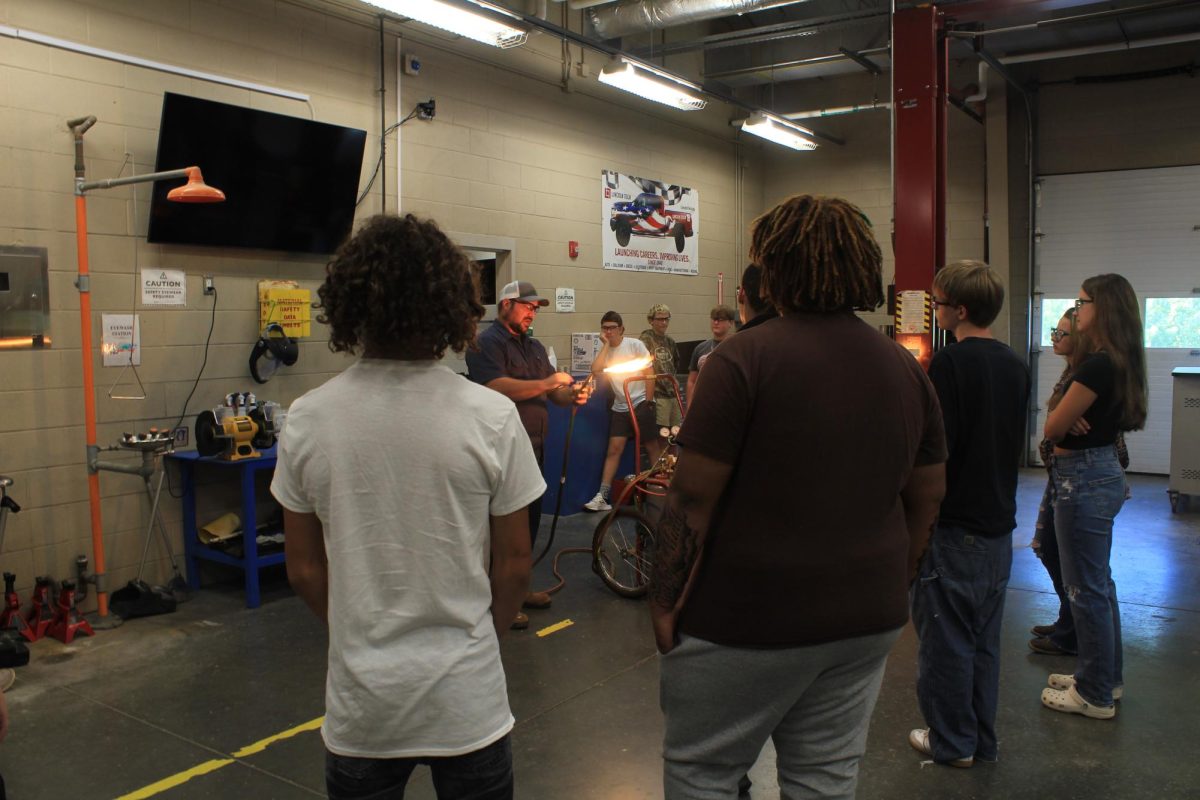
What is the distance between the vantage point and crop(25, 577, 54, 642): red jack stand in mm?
4531

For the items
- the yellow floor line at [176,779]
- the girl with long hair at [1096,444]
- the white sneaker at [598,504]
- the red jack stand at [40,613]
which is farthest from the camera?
the white sneaker at [598,504]

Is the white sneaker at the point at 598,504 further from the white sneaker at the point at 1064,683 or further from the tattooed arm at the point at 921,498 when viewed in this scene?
the tattooed arm at the point at 921,498

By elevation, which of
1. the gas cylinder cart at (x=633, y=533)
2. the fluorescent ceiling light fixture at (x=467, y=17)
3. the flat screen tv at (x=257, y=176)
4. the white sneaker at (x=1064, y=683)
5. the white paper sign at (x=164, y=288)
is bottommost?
the white sneaker at (x=1064, y=683)

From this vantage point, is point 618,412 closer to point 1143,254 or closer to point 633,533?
point 633,533

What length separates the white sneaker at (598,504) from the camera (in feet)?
24.4

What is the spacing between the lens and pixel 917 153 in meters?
5.74

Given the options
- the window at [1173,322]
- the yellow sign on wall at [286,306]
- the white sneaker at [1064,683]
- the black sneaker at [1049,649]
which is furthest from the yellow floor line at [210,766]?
the window at [1173,322]

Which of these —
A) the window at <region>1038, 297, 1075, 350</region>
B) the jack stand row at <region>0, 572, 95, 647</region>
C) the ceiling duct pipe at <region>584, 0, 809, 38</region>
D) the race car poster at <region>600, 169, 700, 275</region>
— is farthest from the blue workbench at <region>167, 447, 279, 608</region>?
the window at <region>1038, 297, 1075, 350</region>

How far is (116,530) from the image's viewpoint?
201 inches

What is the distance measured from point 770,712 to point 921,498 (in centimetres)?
53

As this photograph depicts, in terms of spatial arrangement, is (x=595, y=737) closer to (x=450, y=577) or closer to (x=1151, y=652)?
(x=450, y=577)

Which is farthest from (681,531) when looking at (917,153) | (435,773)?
(917,153)

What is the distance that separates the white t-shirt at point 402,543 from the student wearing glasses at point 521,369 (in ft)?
9.48

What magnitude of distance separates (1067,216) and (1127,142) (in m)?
0.86
